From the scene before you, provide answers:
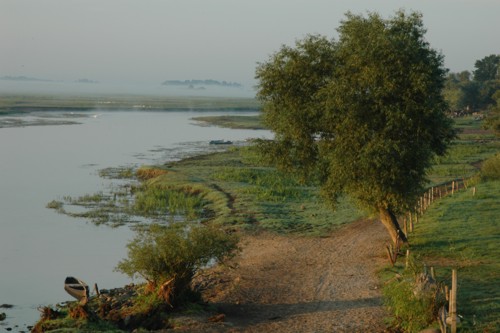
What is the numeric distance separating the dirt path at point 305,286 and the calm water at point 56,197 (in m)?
7.31

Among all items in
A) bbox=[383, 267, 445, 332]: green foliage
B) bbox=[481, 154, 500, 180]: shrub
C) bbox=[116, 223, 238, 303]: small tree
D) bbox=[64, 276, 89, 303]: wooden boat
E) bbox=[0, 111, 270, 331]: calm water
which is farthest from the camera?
bbox=[481, 154, 500, 180]: shrub

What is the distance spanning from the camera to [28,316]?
28.2m

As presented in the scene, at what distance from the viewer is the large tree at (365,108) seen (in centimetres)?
3094

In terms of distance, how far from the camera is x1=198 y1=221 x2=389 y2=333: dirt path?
24.4 meters

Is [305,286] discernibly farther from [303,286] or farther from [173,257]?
[173,257]

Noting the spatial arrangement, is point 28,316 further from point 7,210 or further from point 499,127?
point 499,127

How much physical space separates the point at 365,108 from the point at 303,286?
8.73 m

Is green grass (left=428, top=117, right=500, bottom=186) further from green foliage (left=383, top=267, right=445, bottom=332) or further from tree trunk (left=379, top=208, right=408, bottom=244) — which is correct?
green foliage (left=383, top=267, right=445, bottom=332)

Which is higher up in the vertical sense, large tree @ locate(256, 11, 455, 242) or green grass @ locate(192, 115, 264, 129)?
large tree @ locate(256, 11, 455, 242)

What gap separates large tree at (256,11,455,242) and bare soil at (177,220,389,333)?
340 centimetres

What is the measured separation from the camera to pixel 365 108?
31500 millimetres

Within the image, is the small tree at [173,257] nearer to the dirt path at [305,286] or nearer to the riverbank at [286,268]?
the riverbank at [286,268]

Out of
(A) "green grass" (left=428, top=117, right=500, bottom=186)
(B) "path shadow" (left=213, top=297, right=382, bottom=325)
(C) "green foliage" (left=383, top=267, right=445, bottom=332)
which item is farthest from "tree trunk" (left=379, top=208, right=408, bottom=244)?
(C) "green foliage" (left=383, top=267, right=445, bottom=332)

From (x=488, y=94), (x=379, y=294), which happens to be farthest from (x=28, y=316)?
(x=488, y=94)
